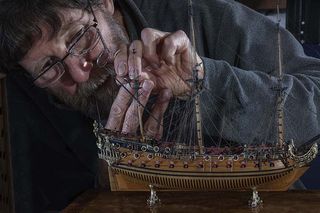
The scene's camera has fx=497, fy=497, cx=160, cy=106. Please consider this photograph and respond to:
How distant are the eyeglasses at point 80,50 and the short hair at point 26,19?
0.03 m

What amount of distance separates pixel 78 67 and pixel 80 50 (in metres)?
0.02

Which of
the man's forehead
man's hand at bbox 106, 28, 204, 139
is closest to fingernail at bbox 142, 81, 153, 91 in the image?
man's hand at bbox 106, 28, 204, 139

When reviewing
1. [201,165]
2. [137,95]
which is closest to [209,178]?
[201,165]

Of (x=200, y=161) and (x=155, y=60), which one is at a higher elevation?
(x=155, y=60)

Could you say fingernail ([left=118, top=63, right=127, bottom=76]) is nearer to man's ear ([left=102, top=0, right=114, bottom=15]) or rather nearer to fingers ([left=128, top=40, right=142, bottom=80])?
fingers ([left=128, top=40, right=142, bottom=80])

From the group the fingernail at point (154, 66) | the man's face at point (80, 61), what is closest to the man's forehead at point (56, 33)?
the man's face at point (80, 61)

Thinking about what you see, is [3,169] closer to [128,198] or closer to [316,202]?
[128,198]

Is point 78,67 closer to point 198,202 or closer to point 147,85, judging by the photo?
point 147,85

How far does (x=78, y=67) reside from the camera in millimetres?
599

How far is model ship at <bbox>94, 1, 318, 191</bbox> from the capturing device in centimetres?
55

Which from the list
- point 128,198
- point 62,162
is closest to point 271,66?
point 128,198

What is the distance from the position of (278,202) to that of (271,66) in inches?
7.3

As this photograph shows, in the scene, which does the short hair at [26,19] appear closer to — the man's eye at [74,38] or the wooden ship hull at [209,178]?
the man's eye at [74,38]

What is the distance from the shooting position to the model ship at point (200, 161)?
55 centimetres
